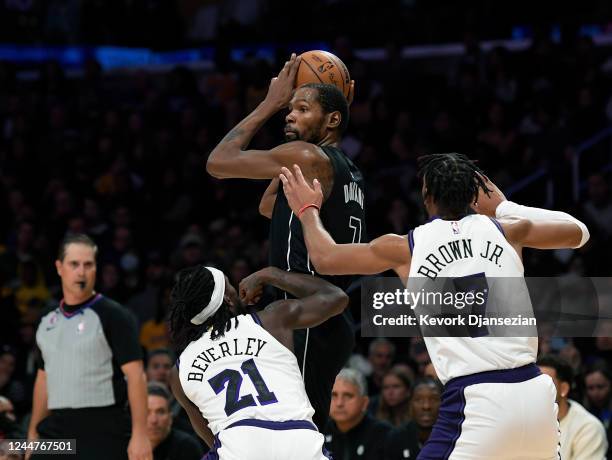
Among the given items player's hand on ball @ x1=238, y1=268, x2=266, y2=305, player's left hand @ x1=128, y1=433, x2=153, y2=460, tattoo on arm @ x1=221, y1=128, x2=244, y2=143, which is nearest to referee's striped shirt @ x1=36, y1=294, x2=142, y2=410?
player's left hand @ x1=128, y1=433, x2=153, y2=460

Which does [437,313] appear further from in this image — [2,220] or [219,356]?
[2,220]

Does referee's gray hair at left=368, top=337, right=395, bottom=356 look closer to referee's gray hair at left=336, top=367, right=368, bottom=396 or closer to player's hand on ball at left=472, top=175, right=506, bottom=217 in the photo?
referee's gray hair at left=336, top=367, right=368, bottom=396

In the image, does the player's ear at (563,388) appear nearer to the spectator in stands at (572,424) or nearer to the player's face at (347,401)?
the spectator in stands at (572,424)

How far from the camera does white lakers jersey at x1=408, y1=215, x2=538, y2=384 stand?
4551 millimetres

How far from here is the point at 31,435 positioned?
704cm

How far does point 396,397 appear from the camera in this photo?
28.8 ft

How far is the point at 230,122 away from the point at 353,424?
6464 millimetres

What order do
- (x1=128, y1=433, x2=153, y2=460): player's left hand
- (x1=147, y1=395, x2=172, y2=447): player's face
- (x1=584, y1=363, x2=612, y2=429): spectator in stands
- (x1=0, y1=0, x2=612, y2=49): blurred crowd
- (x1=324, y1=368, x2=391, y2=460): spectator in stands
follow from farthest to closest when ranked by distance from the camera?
(x1=0, y1=0, x2=612, y2=49): blurred crowd
(x1=584, y1=363, x2=612, y2=429): spectator in stands
(x1=324, y1=368, x2=391, y2=460): spectator in stands
(x1=147, y1=395, x2=172, y2=447): player's face
(x1=128, y1=433, x2=153, y2=460): player's left hand

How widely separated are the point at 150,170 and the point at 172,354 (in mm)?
A: 4430

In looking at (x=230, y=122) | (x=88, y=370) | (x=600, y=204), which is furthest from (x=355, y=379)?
(x=230, y=122)

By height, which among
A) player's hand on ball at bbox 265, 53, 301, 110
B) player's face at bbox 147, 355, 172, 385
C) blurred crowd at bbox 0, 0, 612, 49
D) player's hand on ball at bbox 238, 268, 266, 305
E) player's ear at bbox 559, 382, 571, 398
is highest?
blurred crowd at bbox 0, 0, 612, 49

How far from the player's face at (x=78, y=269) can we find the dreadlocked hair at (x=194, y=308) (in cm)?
224

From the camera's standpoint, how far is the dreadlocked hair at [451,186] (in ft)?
15.4

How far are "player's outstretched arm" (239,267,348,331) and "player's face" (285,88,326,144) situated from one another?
63 cm
